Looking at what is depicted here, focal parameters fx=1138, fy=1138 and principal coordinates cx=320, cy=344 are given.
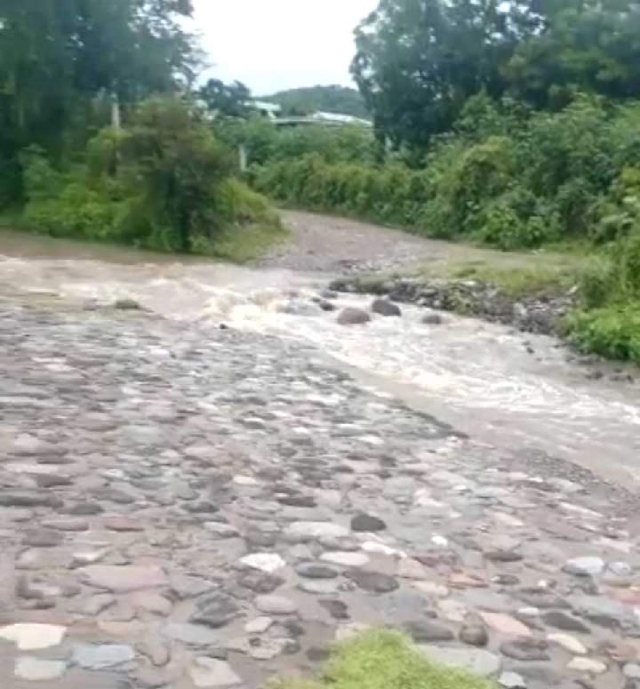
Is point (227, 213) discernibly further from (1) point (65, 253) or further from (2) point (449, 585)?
(2) point (449, 585)

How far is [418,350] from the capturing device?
12688mm

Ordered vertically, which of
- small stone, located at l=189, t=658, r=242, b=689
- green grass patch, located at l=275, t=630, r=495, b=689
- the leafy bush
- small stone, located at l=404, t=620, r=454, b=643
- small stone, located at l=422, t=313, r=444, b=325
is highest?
the leafy bush

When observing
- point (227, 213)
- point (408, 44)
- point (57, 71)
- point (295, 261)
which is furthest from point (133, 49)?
point (408, 44)

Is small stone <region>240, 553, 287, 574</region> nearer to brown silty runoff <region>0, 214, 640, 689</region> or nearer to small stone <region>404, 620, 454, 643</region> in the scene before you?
brown silty runoff <region>0, 214, 640, 689</region>

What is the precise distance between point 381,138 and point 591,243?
17.1 metres

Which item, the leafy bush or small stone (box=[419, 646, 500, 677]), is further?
the leafy bush

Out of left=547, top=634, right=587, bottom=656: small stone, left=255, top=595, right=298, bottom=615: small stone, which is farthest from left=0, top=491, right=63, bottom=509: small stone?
left=547, top=634, right=587, bottom=656: small stone

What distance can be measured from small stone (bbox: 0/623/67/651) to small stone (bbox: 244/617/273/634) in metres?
0.62

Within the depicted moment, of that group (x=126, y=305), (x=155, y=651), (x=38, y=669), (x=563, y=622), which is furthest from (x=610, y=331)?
(x=38, y=669)

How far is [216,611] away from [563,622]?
1.36m

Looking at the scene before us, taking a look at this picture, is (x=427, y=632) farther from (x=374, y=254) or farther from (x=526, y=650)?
(x=374, y=254)

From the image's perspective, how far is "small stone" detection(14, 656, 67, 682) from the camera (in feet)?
11.2

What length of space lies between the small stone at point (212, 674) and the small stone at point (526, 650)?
1.03 meters

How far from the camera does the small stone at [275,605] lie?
13.4 ft
